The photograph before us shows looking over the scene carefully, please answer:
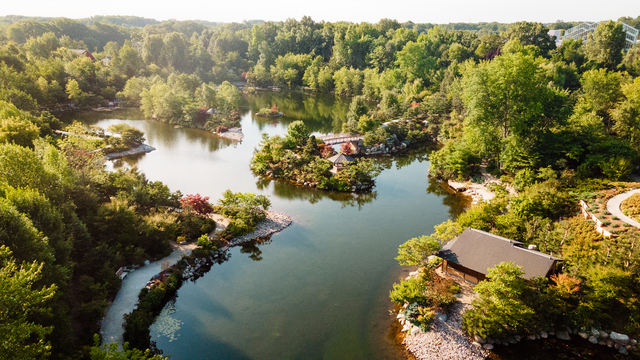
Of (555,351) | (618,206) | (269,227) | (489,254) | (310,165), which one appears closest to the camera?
(555,351)

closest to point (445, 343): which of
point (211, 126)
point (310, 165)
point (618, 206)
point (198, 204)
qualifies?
point (618, 206)

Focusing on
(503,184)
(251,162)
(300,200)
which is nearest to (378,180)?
(300,200)

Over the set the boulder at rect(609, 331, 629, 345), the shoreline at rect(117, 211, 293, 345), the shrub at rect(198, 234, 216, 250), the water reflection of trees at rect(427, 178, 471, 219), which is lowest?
the shoreline at rect(117, 211, 293, 345)

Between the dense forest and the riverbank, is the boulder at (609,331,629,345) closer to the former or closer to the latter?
the dense forest

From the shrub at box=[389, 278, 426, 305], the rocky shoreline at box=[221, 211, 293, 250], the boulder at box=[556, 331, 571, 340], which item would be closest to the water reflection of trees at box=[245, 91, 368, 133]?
the rocky shoreline at box=[221, 211, 293, 250]

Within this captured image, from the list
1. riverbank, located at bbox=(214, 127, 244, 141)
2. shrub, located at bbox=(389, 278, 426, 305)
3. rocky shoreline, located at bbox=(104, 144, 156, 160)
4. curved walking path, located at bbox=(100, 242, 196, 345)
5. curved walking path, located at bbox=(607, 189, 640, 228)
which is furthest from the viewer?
riverbank, located at bbox=(214, 127, 244, 141)

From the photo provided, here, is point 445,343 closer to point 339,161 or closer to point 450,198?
point 450,198

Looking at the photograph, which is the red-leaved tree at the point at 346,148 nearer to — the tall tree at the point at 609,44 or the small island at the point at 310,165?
the small island at the point at 310,165

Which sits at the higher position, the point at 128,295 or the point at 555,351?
the point at 555,351
